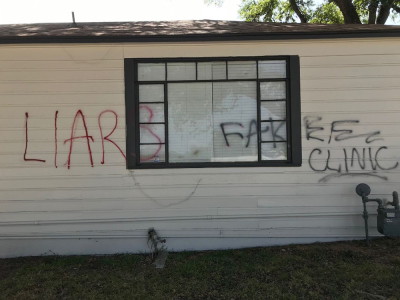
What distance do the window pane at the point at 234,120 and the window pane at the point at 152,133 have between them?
2.56ft

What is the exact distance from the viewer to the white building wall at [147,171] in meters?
4.39

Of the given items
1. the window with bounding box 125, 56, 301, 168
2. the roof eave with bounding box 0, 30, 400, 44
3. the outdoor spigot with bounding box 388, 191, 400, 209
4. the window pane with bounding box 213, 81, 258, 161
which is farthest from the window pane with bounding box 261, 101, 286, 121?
the outdoor spigot with bounding box 388, 191, 400, 209

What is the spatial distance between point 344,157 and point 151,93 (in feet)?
9.54

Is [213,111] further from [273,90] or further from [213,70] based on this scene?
[273,90]

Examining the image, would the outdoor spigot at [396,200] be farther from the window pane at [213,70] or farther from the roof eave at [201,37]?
the window pane at [213,70]

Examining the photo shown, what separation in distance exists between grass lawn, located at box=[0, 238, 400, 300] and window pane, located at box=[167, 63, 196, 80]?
98.5 inches

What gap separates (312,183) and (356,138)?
890 millimetres

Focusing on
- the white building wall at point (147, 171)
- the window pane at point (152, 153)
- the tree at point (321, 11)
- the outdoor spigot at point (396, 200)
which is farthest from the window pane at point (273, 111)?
the tree at point (321, 11)

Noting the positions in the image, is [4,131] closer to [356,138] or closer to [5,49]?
[5,49]

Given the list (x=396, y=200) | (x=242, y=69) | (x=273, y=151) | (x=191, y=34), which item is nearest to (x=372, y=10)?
(x=242, y=69)

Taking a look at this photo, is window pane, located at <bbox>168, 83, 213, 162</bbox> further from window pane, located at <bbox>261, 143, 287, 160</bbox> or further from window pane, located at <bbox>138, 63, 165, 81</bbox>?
window pane, located at <bbox>261, 143, 287, 160</bbox>

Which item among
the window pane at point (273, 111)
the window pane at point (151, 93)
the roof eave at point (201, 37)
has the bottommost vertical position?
→ the window pane at point (273, 111)

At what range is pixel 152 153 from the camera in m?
4.49

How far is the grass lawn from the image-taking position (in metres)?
3.31
